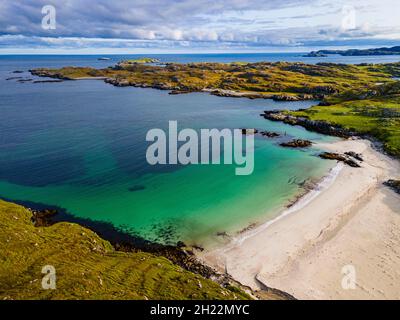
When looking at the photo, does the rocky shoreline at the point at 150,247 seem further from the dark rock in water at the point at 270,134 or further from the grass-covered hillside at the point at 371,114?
the dark rock in water at the point at 270,134

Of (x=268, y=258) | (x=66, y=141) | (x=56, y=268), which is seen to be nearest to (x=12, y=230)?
(x=56, y=268)

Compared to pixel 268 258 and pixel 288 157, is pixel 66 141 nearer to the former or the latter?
pixel 288 157

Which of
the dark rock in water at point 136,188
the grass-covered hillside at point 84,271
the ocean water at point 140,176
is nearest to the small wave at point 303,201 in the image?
the ocean water at point 140,176

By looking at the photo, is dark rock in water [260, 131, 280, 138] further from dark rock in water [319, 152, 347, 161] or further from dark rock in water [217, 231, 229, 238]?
dark rock in water [217, 231, 229, 238]

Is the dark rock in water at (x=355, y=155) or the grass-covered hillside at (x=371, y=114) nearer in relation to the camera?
the dark rock in water at (x=355, y=155)

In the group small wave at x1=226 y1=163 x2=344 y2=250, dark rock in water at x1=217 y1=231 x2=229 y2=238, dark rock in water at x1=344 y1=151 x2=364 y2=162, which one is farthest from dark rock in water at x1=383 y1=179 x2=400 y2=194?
dark rock in water at x1=217 y1=231 x2=229 y2=238
